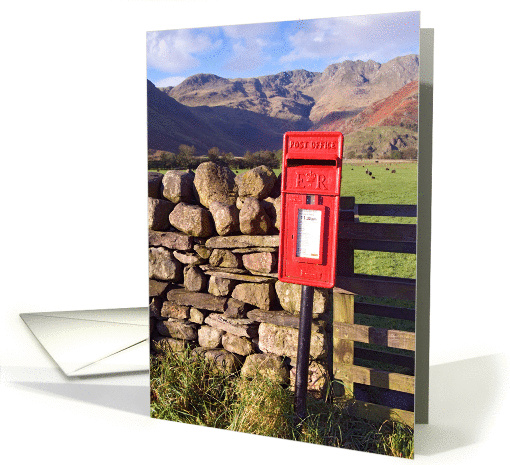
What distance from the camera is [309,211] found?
145 inches

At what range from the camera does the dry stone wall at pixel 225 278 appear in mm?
4070

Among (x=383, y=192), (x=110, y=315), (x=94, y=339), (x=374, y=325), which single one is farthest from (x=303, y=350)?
(x=110, y=315)

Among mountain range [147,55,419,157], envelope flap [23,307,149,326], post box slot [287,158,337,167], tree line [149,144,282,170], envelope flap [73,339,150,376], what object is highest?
mountain range [147,55,419,157]

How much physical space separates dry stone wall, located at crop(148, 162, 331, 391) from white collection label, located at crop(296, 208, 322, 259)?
38 centimetres

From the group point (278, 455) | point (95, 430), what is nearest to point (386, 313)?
point (278, 455)

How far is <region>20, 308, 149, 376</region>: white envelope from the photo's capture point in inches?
218

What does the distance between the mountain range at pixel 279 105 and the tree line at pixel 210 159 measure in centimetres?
4

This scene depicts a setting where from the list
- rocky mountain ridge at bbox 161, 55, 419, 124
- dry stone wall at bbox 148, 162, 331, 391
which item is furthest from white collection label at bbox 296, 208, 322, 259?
rocky mountain ridge at bbox 161, 55, 419, 124

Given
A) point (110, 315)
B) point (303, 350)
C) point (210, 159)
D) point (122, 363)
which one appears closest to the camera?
point (303, 350)

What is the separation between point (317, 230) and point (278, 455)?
4.67ft

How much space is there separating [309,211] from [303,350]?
89 cm

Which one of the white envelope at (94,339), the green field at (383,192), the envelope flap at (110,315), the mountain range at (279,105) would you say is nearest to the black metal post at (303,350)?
the green field at (383,192)

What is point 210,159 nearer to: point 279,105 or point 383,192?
point 279,105

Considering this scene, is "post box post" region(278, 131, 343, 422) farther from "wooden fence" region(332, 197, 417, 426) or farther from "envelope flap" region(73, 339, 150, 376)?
"envelope flap" region(73, 339, 150, 376)
